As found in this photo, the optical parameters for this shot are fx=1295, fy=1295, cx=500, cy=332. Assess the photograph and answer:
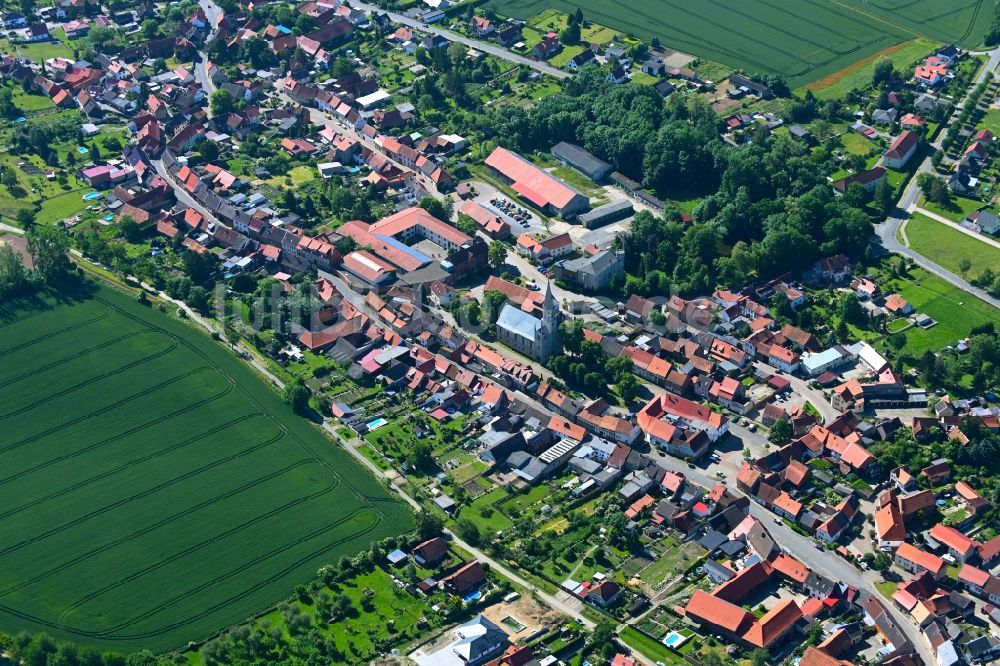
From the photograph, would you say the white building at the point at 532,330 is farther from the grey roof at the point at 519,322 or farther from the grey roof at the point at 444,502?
the grey roof at the point at 444,502

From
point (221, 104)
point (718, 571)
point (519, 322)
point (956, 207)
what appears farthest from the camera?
point (221, 104)

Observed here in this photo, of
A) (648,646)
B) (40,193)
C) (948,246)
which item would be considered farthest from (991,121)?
(40,193)

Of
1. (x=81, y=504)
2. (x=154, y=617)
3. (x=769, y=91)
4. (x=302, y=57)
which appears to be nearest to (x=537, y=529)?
(x=154, y=617)

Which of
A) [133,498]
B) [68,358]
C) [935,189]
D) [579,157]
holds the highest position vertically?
[935,189]

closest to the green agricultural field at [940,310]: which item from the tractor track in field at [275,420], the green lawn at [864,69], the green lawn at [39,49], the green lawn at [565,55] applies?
the green lawn at [864,69]

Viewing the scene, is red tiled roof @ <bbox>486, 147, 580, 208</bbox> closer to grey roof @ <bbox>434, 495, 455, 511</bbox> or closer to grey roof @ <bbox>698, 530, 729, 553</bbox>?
grey roof @ <bbox>434, 495, 455, 511</bbox>

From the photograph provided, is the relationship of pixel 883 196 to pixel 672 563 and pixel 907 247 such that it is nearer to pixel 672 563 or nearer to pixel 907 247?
pixel 907 247

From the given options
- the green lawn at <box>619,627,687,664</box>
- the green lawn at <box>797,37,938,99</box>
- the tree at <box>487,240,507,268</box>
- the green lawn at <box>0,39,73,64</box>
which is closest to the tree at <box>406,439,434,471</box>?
the green lawn at <box>619,627,687,664</box>
